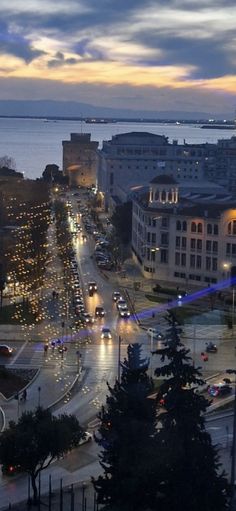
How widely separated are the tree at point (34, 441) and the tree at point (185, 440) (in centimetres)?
130

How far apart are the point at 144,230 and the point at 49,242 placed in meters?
4.05

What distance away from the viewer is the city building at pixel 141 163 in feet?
101

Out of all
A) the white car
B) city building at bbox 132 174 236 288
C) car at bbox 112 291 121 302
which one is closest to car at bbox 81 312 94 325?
the white car

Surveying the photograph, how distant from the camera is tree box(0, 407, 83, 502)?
6090mm

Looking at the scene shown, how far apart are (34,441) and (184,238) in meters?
10.6

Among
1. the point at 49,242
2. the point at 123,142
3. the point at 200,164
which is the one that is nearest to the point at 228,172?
the point at 200,164

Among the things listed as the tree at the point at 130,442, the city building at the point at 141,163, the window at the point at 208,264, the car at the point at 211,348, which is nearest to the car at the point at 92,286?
the window at the point at 208,264

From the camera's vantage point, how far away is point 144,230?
17562mm

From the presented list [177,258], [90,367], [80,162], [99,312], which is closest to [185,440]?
[90,367]

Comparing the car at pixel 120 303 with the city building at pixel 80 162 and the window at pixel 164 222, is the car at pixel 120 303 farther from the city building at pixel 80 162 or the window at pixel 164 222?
the city building at pixel 80 162

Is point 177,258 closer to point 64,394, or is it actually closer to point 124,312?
point 124,312

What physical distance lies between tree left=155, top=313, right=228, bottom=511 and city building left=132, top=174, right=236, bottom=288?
34.8 feet

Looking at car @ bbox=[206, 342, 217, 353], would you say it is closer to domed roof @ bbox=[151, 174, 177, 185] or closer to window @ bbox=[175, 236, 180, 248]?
window @ bbox=[175, 236, 180, 248]

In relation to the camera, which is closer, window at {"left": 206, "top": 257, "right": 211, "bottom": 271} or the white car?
the white car
